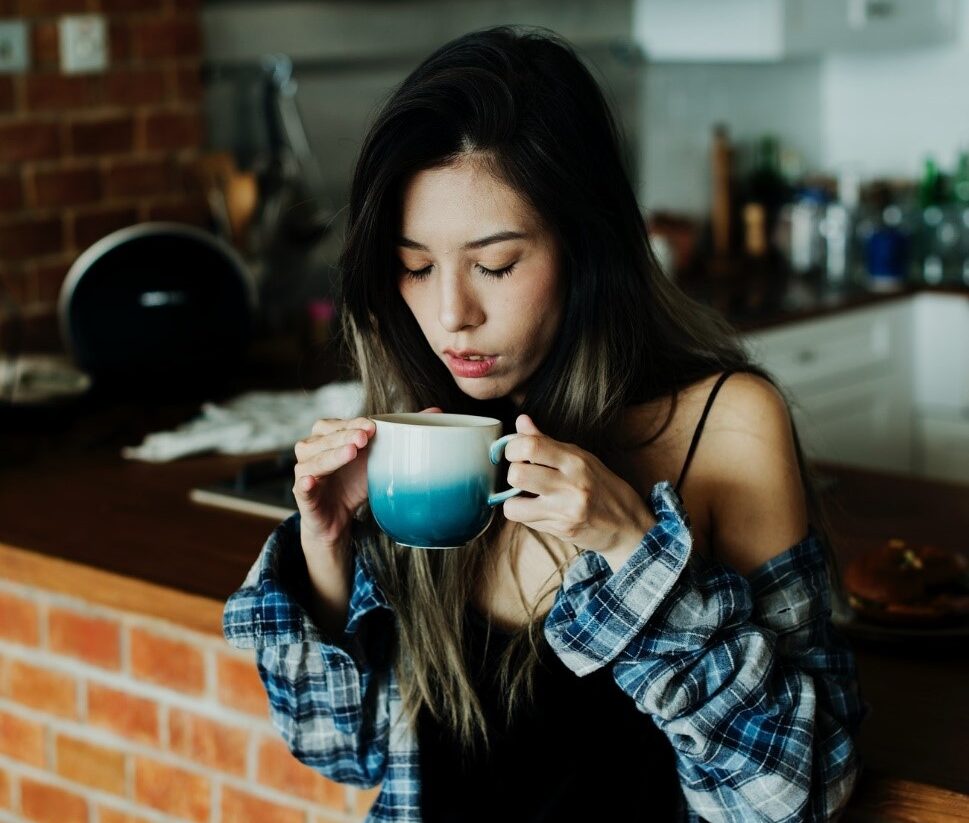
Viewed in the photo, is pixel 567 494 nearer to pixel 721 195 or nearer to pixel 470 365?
pixel 470 365

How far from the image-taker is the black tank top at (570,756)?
1.13 meters

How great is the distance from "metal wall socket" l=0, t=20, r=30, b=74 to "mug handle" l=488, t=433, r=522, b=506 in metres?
1.86

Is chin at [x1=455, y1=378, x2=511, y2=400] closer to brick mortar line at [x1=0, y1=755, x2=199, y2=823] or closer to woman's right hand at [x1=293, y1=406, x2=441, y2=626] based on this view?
woman's right hand at [x1=293, y1=406, x2=441, y2=626]

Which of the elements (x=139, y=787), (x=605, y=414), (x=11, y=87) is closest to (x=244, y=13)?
(x=11, y=87)

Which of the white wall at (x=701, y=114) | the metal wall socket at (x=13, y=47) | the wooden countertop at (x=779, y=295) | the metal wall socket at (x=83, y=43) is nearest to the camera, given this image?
the metal wall socket at (x=13, y=47)

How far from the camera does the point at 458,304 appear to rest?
1.04 meters

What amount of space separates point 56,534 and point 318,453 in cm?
62

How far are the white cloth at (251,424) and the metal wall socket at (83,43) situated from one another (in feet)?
2.85

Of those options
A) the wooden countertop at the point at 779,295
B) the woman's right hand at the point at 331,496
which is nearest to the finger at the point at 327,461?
the woman's right hand at the point at 331,496

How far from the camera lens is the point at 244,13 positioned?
2.91 meters

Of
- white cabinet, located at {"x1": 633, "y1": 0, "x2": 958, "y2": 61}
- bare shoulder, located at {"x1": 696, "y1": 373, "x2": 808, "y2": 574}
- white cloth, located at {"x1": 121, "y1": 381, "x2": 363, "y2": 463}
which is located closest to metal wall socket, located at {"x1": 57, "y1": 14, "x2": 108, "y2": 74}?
white cloth, located at {"x1": 121, "y1": 381, "x2": 363, "y2": 463}

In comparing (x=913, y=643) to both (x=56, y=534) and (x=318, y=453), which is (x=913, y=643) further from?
(x=56, y=534)

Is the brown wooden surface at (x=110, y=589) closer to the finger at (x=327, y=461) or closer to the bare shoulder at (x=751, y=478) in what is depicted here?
the finger at (x=327, y=461)

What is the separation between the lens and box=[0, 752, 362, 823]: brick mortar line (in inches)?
54.8
